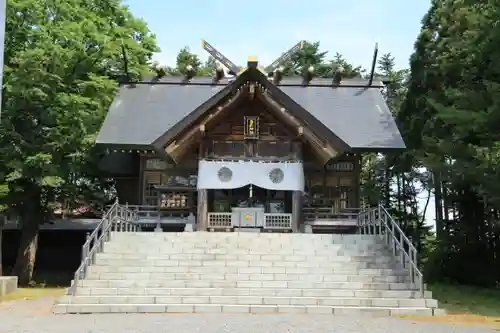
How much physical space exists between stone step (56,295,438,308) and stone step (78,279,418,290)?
62 cm

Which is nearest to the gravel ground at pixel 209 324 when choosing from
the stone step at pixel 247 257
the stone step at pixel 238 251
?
the stone step at pixel 247 257

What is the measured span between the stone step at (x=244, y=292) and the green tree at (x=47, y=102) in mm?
6398

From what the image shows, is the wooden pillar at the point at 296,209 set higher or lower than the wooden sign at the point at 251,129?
lower

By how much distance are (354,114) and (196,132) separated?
702cm

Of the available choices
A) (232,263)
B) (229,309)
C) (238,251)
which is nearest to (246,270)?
(232,263)

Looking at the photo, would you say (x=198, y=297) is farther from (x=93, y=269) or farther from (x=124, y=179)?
(x=124, y=179)

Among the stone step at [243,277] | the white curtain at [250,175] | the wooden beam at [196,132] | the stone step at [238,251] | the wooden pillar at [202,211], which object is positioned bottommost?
the stone step at [243,277]

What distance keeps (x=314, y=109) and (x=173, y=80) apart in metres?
6.57

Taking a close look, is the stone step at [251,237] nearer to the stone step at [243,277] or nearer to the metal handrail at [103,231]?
the metal handrail at [103,231]

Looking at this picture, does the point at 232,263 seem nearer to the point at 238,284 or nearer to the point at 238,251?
the point at 238,251

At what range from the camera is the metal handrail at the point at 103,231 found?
11672 mm

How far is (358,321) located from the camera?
31.1 ft

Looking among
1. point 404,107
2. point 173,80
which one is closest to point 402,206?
point 404,107

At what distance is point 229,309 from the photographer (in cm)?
1059
